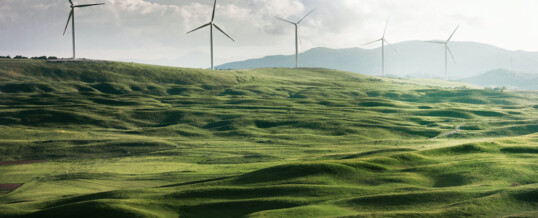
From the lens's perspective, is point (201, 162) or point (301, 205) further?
point (201, 162)

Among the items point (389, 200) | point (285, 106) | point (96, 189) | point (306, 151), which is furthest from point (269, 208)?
point (285, 106)

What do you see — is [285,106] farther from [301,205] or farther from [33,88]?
[301,205]

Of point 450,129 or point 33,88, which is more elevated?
point 33,88

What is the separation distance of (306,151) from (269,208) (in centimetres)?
5744

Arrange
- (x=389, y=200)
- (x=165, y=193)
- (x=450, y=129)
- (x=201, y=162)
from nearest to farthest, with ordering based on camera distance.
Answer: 1. (x=389, y=200)
2. (x=165, y=193)
3. (x=201, y=162)
4. (x=450, y=129)

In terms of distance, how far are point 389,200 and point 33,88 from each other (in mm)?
167834

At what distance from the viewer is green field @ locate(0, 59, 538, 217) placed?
43572 mm

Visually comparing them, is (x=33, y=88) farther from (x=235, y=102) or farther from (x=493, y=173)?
(x=493, y=173)

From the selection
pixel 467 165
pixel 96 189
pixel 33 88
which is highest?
pixel 33 88

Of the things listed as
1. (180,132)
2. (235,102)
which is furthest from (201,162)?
(235,102)

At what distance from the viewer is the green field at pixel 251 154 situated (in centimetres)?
4357

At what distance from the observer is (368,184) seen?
166ft

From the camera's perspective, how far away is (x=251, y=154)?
96938 millimetres

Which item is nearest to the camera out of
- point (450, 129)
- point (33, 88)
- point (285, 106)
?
point (450, 129)
